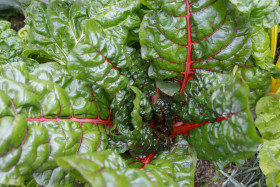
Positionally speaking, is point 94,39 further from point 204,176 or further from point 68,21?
point 204,176

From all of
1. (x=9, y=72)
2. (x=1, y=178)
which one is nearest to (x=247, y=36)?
(x=9, y=72)

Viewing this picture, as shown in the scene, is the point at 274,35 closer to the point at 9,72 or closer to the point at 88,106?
the point at 88,106

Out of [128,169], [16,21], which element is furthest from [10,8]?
[128,169]

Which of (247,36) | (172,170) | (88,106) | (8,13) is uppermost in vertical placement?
(8,13)

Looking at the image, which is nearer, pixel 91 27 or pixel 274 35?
pixel 91 27

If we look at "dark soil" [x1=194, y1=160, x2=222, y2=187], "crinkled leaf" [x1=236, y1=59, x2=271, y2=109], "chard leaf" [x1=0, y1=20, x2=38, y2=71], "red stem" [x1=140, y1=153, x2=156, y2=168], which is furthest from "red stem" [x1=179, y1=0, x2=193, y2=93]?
"chard leaf" [x1=0, y1=20, x2=38, y2=71]

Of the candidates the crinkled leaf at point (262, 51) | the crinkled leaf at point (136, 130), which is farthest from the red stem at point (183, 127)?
the crinkled leaf at point (262, 51)

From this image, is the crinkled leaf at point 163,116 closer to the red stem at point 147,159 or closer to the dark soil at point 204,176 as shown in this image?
the red stem at point 147,159

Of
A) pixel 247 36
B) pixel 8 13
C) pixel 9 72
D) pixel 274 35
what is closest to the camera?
pixel 9 72
